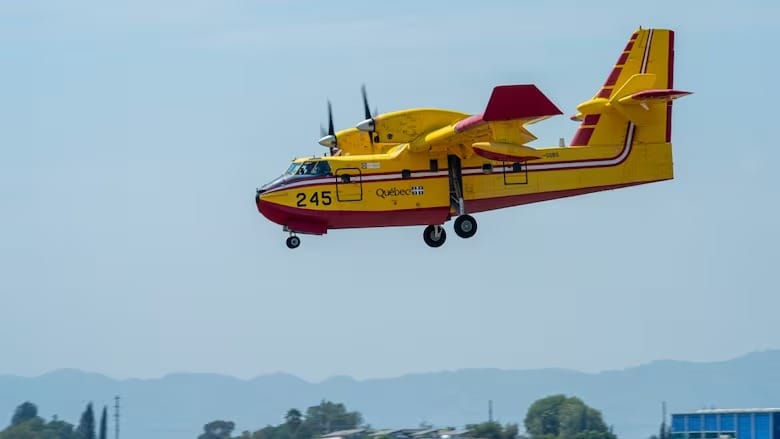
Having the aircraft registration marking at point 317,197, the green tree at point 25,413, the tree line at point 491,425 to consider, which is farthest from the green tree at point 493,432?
the aircraft registration marking at point 317,197

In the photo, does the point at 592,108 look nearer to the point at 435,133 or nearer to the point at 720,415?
the point at 435,133

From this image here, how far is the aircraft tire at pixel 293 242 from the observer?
44.6 m

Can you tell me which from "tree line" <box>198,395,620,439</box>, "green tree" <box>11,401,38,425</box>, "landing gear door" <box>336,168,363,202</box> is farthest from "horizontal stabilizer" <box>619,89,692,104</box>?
"green tree" <box>11,401,38,425</box>

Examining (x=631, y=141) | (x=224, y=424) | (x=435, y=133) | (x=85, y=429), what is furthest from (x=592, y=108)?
(x=224, y=424)

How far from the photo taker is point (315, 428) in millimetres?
78875

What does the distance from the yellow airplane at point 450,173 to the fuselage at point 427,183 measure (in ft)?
0.09

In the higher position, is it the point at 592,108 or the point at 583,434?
the point at 592,108

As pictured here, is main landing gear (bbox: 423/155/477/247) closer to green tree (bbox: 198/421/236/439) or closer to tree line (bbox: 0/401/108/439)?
tree line (bbox: 0/401/108/439)

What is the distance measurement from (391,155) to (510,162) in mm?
3267

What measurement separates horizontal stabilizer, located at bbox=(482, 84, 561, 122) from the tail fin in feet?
12.0

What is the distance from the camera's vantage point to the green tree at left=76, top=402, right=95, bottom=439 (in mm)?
68188

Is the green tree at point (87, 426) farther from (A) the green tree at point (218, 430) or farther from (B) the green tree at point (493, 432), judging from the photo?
(B) the green tree at point (493, 432)

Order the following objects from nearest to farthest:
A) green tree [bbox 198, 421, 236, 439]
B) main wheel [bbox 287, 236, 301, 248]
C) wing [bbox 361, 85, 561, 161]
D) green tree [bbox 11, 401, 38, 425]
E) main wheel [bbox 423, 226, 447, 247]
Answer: wing [bbox 361, 85, 561, 161] < main wheel [bbox 287, 236, 301, 248] < main wheel [bbox 423, 226, 447, 247] < green tree [bbox 198, 421, 236, 439] < green tree [bbox 11, 401, 38, 425]

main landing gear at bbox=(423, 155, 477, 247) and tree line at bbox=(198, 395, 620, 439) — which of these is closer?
main landing gear at bbox=(423, 155, 477, 247)
